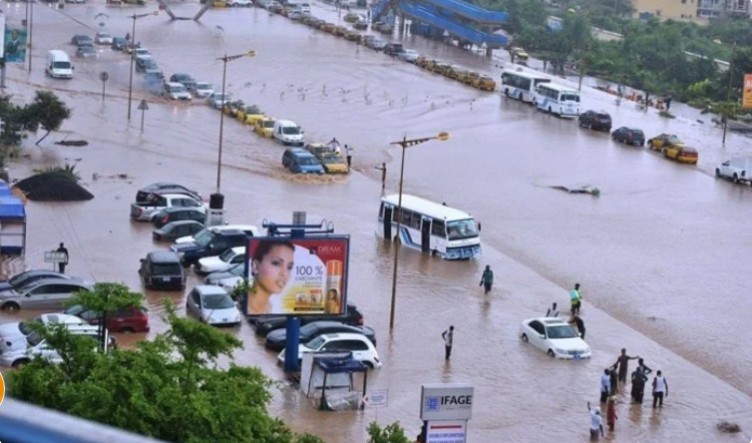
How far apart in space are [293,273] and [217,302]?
2325mm

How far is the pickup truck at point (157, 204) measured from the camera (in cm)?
1930

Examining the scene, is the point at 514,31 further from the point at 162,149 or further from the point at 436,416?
the point at 436,416

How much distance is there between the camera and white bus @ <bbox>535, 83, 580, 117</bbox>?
109ft

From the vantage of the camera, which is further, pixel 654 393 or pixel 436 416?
pixel 654 393

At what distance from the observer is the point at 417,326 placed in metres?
15.0

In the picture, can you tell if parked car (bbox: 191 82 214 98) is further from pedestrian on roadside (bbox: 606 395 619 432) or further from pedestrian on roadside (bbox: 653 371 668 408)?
pedestrian on roadside (bbox: 606 395 619 432)

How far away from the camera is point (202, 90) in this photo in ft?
107

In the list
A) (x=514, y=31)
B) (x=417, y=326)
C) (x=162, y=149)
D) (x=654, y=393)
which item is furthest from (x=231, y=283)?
(x=514, y=31)

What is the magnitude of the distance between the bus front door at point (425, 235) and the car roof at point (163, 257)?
401cm

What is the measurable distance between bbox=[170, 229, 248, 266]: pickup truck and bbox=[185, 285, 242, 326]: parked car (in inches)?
93.7

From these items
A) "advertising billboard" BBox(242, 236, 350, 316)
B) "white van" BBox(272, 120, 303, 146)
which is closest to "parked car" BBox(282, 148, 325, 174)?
"white van" BBox(272, 120, 303, 146)

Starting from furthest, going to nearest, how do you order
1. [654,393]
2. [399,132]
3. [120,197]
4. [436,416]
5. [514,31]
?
[514,31]
[399,132]
[120,197]
[654,393]
[436,416]

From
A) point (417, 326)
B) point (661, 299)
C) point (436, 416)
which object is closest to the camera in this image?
point (436, 416)

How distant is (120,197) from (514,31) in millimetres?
33602
